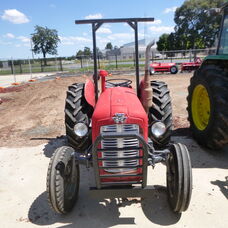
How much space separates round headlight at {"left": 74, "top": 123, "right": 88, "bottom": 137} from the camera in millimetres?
3018

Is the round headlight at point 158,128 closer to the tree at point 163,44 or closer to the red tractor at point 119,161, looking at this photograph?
the red tractor at point 119,161

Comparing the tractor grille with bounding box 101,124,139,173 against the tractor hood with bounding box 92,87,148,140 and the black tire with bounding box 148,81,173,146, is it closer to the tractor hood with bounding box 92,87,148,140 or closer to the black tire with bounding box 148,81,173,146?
the tractor hood with bounding box 92,87,148,140

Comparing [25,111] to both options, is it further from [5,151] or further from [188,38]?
[188,38]

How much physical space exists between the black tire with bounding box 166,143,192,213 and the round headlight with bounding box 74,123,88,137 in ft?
3.48

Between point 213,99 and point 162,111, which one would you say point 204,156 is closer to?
point 213,99

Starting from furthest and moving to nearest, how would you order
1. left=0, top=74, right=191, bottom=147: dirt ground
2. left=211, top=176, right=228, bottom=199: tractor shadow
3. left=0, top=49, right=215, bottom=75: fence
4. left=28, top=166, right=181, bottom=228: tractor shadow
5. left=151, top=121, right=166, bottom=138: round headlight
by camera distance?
left=0, top=49, right=215, bottom=75: fence < left=0, top=74, right=191, bottom=147: dirt ground < left=211, top=176, right=228, bottom=199: tractor shadow < left=151, top=121, right=166, bottom=138: round headlight < left=28, top=166, right=181, bottom=228: tractor shadow

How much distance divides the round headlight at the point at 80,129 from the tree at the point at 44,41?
5224 centimetres

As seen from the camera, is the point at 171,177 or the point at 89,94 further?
the point at 89,94

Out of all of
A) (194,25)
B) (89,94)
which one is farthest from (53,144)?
(194,25)

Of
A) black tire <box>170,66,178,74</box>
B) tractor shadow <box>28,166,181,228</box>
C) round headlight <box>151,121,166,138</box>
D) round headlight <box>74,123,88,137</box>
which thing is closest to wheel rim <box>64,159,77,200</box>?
tractor shadow <box>28,166,181,228</box>

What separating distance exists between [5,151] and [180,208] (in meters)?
3.43

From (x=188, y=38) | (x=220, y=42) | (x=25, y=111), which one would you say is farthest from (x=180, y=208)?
(x=188, y=38)

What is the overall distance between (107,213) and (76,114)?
5.14 feet

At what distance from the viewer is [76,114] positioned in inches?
149
